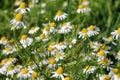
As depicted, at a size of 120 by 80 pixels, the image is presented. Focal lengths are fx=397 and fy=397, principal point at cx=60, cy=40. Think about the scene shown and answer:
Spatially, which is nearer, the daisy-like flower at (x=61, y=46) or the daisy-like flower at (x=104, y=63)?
the daisy-like flower at (x=104, y=63)

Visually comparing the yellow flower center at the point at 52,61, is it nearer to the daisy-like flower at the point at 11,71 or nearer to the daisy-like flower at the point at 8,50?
the daisy-like flower at the point at 11,71

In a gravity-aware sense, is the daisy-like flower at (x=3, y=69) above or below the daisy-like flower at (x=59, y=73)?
above

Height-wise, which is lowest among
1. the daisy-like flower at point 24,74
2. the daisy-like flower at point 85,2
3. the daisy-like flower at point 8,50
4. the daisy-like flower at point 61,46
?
the daisy-like flower at point 24,74

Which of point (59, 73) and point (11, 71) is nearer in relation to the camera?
point (59, 73)

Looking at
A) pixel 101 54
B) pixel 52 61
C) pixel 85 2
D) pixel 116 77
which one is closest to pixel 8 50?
pixel 52 61

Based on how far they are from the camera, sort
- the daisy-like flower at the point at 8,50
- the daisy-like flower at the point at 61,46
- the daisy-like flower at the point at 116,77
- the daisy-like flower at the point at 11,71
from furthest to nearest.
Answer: the daisy-like flower at the point at 8,50 < the daisy-like flower at the point at 61,46 < the daisy-like flower at the point at 11,71 < the daisy-like flower at the point at 116,77

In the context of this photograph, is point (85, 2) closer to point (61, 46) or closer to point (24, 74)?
point (61, 46)

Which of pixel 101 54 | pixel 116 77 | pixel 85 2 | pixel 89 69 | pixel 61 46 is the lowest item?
pixel 116 77

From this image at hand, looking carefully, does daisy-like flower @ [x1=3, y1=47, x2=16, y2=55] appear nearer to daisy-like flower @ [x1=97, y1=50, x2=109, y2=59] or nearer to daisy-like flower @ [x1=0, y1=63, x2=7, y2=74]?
daisy-like flower @ [x1=0, y1=63, x2=7, y2=74]

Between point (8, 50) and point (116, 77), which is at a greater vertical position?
point (8, 50)

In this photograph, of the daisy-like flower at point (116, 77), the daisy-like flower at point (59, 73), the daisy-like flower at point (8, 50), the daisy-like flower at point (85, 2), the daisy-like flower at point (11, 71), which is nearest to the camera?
the daisy-like flower at point (116, 77)

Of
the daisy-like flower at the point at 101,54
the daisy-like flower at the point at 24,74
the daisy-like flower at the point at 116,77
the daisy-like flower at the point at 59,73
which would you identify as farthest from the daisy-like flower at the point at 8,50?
the daisy-like flower at the point at 116,77
